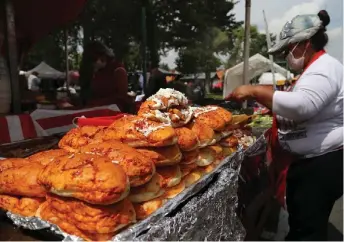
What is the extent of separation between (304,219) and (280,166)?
414mm

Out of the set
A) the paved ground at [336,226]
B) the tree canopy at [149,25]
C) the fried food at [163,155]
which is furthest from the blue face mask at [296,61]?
the tree canopy at [149,25]

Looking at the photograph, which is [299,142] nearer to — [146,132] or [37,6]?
[146,132]

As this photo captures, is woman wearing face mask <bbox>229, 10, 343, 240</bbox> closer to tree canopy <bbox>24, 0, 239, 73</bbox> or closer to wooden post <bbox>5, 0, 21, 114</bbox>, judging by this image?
wooden post <bbox>5, 0, 21, 114</bbox>

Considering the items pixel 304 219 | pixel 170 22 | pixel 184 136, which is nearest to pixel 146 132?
pixel 184 136

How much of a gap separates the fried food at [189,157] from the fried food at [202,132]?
0.09 m

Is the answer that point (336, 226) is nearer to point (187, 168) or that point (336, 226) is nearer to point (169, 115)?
point (187, 168)

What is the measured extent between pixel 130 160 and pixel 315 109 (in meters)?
1.16

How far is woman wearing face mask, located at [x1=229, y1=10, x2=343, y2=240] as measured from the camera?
1989mm

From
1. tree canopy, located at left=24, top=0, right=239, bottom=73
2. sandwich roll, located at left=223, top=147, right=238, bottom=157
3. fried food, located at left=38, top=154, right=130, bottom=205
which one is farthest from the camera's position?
tree canopy, located at left=24, top=0, right=239, bottom=73

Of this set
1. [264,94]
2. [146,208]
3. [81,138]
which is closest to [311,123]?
[264,94]

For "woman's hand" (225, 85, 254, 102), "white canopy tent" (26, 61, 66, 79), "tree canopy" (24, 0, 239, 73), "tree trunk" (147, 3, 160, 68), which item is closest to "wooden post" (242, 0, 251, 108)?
"woman's hand" (225, 85, 254, 102)

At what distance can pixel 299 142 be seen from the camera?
222cm

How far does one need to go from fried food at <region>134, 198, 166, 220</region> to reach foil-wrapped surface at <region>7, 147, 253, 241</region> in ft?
0.15

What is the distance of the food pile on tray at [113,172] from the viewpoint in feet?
3.90
